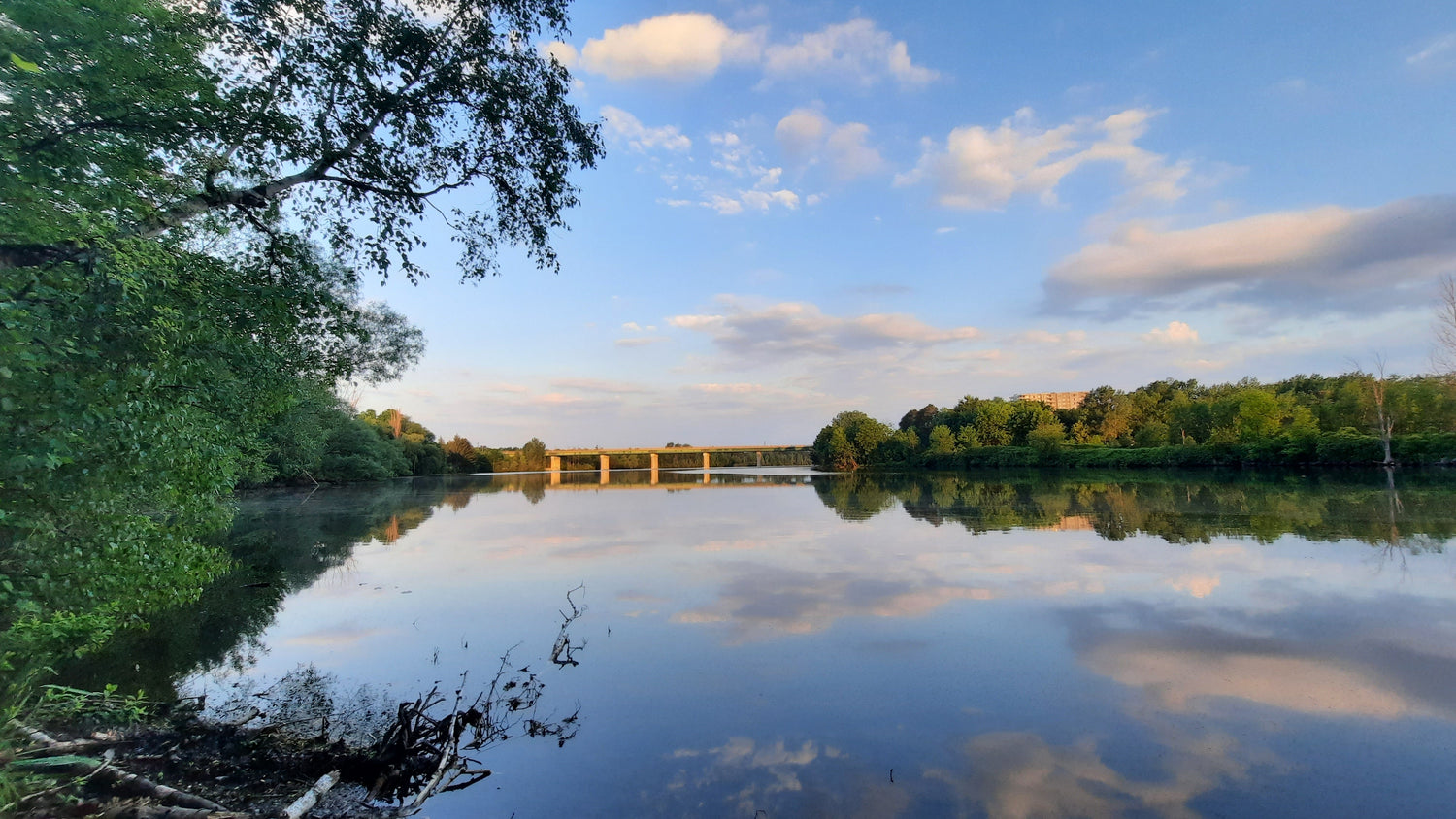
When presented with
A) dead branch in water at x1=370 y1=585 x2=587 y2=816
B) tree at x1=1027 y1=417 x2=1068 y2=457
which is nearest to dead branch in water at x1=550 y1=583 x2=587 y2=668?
dead branch in water at x1=370 y1=585 x2=587 y2=816

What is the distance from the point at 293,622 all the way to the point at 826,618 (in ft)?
29.5

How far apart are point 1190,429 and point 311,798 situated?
267 feet

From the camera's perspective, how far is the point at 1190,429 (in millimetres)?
68688

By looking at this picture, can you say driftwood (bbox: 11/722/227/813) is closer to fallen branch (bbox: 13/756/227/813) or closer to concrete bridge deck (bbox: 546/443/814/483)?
fallen branch (bbox: 13/756/227/813)

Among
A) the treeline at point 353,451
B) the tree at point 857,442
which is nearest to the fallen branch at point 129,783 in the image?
the treeline at point 353,451

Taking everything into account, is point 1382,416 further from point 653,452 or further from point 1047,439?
point 653,452

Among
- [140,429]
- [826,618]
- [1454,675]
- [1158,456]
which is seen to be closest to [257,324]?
[140,429]

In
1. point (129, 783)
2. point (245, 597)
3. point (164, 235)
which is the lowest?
point (245, 597)

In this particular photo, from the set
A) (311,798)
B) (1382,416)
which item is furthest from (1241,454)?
(311,798)

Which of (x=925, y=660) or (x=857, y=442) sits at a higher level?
(x=857, y=442)

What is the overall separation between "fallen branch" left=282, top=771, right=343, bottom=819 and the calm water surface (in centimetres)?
92

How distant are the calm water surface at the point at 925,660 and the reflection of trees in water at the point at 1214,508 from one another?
493 millimetres

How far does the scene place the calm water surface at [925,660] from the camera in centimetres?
541

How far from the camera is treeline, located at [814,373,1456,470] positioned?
49.5 meters
